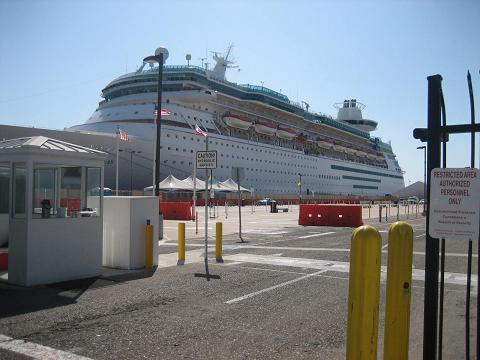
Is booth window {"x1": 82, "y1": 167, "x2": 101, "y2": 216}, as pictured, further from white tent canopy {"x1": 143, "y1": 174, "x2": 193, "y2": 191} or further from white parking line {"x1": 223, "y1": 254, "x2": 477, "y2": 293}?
white tent canopy {"x1": 143, "y1": 174, "x2": 193, "y2": 191}

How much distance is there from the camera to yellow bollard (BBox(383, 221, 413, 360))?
358cm

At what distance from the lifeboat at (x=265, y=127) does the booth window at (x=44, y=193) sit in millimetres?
50364

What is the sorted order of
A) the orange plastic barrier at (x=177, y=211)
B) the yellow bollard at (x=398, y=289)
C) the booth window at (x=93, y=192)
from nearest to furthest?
the yellow bollard at (x=398, y=289) < the booth window at (x=93, y=192) < the orange plastic barrier at (x=177, y=211)

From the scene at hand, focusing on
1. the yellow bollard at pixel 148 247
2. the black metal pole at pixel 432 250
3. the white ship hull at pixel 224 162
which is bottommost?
the yellow bollard at pixel 148 247

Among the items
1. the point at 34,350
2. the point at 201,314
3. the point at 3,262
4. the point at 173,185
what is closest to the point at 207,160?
the point at 3,262

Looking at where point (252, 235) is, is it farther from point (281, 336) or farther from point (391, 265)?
point (391, 265)

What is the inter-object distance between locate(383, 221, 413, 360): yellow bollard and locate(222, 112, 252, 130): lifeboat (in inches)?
1983

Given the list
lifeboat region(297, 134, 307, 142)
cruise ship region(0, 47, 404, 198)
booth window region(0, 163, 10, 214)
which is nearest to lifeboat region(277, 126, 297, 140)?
cruise ship region(0, 47, 404, 198)

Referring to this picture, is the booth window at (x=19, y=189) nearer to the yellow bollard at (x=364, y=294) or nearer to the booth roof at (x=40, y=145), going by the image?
the booth roof at (x=40, y=145)

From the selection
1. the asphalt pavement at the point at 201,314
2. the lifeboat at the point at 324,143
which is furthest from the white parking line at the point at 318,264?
the lifeboat at the point at 324,143

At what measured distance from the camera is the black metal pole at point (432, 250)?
345cm

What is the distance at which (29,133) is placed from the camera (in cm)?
3378

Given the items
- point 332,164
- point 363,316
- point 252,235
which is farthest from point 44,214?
point 332,164

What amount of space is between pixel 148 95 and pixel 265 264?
4203 centimetres
